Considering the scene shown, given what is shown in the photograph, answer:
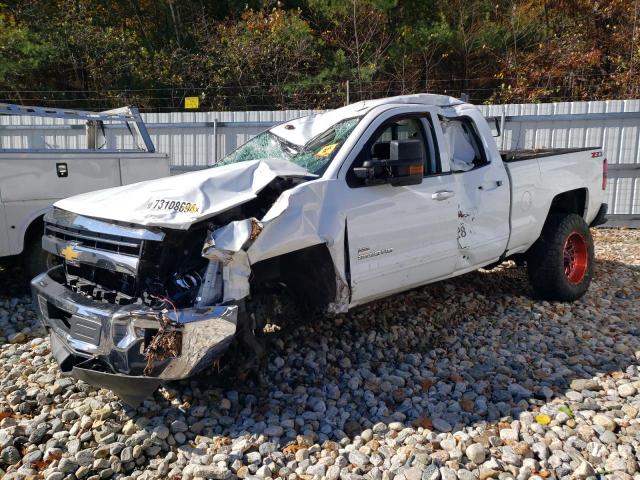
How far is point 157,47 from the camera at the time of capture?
19.4 m

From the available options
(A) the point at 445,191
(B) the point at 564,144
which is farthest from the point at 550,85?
(A) the point at 445,191

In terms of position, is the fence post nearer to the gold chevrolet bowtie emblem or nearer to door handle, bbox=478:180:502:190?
door handle, bbox=478:180:502:190

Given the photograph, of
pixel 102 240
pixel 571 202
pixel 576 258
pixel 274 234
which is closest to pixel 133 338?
pixel 102 240

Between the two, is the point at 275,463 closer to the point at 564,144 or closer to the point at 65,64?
the point at 564,144

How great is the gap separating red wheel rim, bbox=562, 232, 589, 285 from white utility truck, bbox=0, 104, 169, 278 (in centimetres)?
458

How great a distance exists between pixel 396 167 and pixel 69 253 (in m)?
2.26

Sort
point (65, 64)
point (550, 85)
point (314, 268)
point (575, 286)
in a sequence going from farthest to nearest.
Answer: point (65, 64) < point (550, 85) < point (575, 286) < point (314, 268)

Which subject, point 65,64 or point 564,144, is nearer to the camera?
point 564,144

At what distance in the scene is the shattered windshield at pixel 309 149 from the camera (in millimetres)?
4273

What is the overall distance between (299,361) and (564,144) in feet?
26.2

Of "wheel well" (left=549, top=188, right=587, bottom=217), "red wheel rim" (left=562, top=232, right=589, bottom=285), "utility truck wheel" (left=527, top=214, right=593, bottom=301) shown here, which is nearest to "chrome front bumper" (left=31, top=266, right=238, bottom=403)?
"utility truck wheel" (left=527, top=214, right=593, bottom=301)

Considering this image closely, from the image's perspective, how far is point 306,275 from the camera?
4094 millimetres

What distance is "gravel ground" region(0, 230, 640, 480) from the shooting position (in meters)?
3.29

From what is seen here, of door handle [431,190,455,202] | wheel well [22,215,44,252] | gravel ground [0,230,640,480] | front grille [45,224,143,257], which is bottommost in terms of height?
gravel ground [0,230,640,480]
